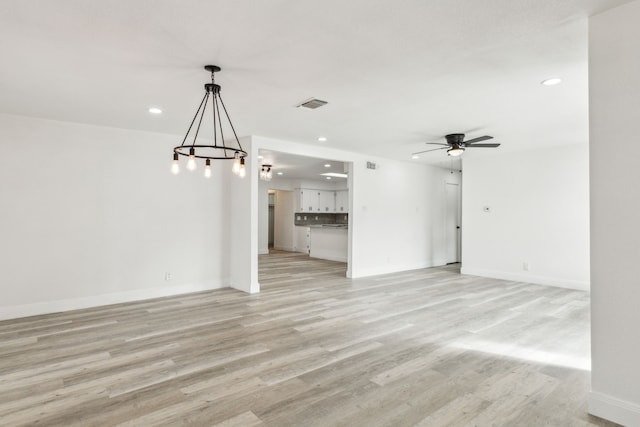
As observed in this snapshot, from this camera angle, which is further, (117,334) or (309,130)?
(309,130)

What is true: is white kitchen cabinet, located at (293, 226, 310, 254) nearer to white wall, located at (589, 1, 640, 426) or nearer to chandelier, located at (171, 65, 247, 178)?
chandelier, located at (171, 65, 247, 178)

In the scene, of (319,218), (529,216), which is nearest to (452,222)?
(529,216)

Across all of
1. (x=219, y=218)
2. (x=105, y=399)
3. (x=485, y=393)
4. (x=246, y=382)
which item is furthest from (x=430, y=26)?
(x=219, y=218)

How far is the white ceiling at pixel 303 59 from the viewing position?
2.16 metres

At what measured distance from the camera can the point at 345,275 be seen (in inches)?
288

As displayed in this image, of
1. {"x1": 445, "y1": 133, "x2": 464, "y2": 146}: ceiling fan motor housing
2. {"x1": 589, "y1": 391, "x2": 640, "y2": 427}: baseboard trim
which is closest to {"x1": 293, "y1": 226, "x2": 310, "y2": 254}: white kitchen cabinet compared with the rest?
{"x1": 445, "y1": 133, "x2": 464, "y2": 146}: ceiling fan motor housing

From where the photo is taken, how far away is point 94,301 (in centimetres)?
486

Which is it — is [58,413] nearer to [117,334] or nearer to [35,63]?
[117,334]

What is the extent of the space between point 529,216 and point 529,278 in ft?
3.94

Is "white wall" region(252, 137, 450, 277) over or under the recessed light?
under

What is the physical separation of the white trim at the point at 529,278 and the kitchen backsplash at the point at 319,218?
582 cm

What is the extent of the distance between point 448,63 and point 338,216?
1076cm

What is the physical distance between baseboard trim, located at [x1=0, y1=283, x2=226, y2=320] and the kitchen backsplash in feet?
21.6

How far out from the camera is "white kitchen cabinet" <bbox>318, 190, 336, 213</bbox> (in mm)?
12648
